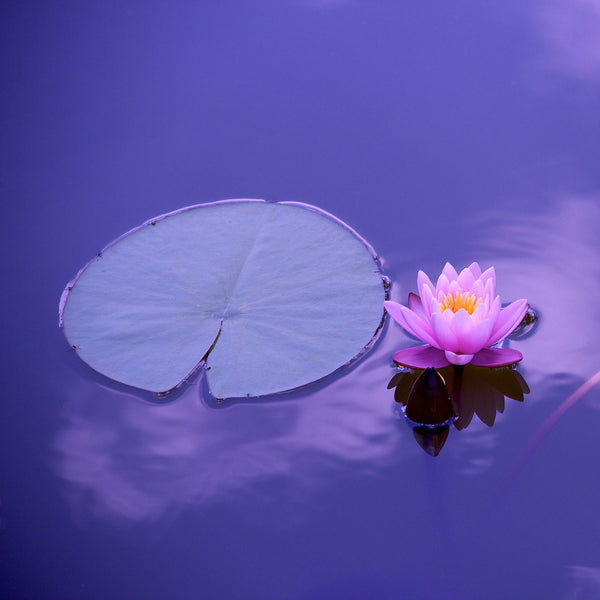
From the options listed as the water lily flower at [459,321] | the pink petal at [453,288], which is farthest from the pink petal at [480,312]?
the pink petal at [453,288]

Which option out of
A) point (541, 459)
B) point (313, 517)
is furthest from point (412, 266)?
point (313, 517)

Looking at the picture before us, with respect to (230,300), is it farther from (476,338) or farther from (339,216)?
(476,338)

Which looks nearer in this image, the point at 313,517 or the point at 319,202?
the point at 313,517

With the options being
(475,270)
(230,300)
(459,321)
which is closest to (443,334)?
(459,321)

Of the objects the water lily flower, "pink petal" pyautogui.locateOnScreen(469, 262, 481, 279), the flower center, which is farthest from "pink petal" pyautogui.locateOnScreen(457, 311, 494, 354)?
"pink petal" pyautogui.locateOnScreen(469, 262, 481, 279)

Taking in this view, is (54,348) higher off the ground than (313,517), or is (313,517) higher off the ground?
(54,348)

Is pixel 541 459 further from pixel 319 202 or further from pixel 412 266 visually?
pixel 319 202

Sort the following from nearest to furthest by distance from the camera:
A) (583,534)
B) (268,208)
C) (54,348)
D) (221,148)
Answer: (583,534) → (54,348) → (268,208) → (221,148)
